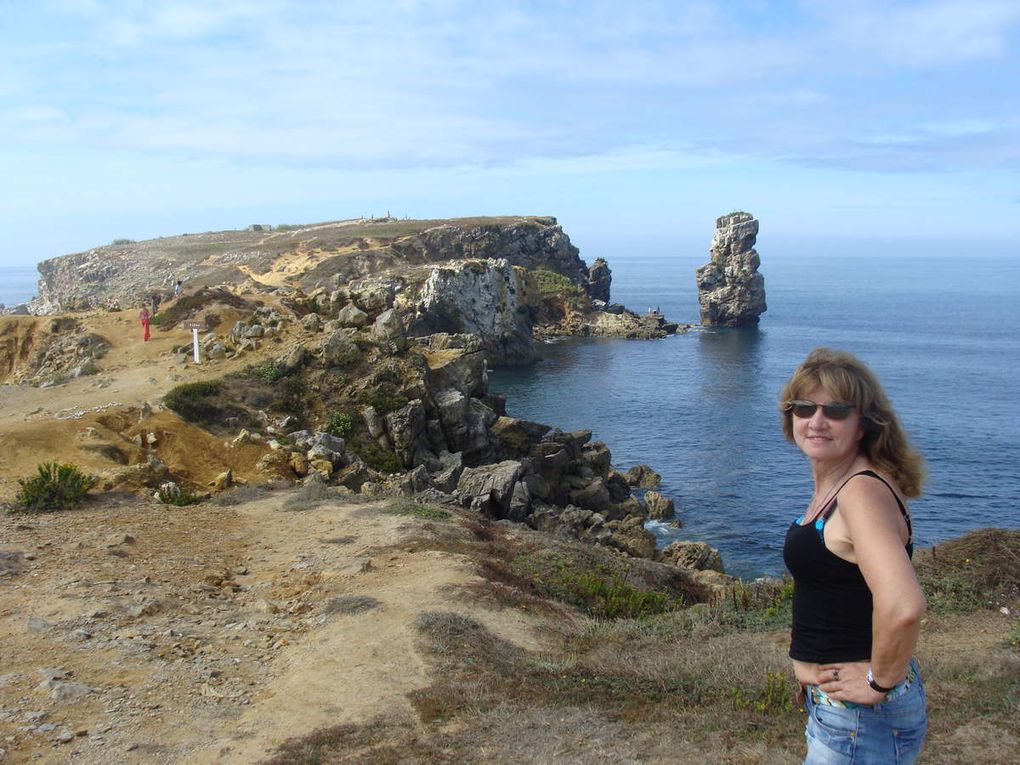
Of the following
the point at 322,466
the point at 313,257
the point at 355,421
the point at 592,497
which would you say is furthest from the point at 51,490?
the point at 313,257

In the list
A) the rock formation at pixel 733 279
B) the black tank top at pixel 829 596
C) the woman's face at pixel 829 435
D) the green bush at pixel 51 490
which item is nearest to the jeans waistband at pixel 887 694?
the black tank top at pixel 829 596

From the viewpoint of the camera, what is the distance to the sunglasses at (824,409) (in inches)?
174

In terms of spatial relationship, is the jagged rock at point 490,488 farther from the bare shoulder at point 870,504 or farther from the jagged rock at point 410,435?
the bare shoulder at point 870,504

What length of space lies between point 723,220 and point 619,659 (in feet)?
351

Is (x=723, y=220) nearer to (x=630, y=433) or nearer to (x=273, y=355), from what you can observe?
(x=630, y=433)

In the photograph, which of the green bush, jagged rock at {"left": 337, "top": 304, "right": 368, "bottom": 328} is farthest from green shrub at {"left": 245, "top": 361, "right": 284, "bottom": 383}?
the green bush

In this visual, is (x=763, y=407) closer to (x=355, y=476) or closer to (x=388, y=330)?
(x=388, y=330)

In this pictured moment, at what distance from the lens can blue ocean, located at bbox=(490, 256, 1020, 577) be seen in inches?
1308

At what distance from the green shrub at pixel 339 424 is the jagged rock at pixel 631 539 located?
9150 mm

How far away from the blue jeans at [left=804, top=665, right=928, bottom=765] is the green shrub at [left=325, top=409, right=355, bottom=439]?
71.6 ft

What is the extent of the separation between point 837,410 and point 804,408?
207mm

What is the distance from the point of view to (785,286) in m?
171

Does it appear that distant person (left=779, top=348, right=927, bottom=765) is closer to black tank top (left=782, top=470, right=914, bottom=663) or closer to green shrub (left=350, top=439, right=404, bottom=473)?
black tank top (left=782, top=470, right=914, bottom=663)

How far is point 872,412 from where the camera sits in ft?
14.5
